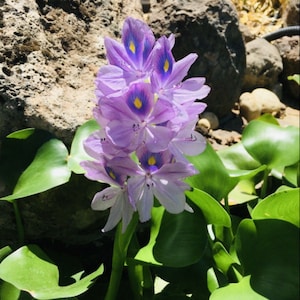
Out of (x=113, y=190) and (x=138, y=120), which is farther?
(x=113, y=190)

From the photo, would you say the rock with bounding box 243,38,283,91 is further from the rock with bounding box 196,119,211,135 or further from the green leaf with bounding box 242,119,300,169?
the green leaf with bounding box 242,119,300,169

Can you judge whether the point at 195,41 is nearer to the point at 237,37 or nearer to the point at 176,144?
the point at 237,37

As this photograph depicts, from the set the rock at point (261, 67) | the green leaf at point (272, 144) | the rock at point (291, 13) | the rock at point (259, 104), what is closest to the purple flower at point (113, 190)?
the green leaf at point (272, 144)

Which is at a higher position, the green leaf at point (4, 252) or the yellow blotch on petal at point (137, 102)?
the yellow blotch on petal at point (137, 102)

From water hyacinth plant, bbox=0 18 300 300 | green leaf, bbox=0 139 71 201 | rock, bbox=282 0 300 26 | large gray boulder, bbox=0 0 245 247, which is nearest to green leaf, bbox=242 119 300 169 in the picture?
water hyacinth plant, bbox=0 18 300 300

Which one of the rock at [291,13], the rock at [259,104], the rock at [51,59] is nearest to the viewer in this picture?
the rock at [51,59]

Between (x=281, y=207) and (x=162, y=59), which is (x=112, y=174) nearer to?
(x=162, y=59)

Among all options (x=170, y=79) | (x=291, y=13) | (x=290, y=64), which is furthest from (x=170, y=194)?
(x=291, y=13)

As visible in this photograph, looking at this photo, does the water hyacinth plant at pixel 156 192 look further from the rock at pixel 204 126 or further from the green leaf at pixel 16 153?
the rock at pixel 204 126
